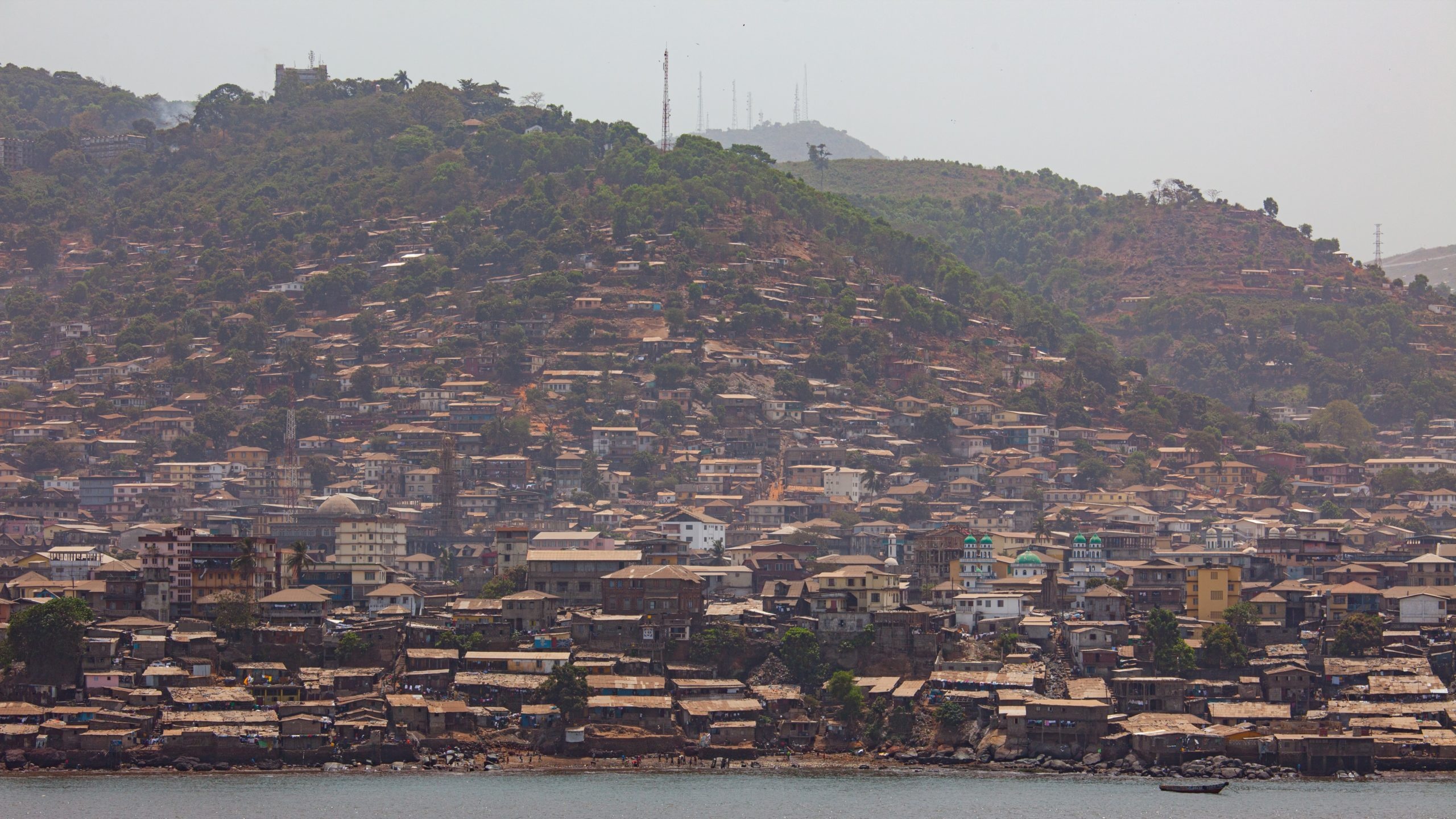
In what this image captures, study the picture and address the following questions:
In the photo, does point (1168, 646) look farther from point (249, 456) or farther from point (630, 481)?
point (249, 456)

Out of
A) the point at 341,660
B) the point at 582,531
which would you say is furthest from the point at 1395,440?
the point at 341,660

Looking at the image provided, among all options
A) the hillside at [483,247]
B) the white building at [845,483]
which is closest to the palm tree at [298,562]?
the white building at [845,483]

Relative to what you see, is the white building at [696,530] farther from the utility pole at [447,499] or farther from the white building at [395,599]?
the white building at [395,599]

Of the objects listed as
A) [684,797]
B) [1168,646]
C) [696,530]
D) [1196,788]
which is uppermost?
[696,530]

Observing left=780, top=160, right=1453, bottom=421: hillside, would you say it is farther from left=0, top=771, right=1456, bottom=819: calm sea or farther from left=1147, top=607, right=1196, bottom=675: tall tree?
left=0, top=771, right=1456, bottom=819: calm sea

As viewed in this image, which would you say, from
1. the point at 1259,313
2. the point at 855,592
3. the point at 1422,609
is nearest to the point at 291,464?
the point at 855,592

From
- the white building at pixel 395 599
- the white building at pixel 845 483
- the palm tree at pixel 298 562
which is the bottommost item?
the white building at pixel 395 599
